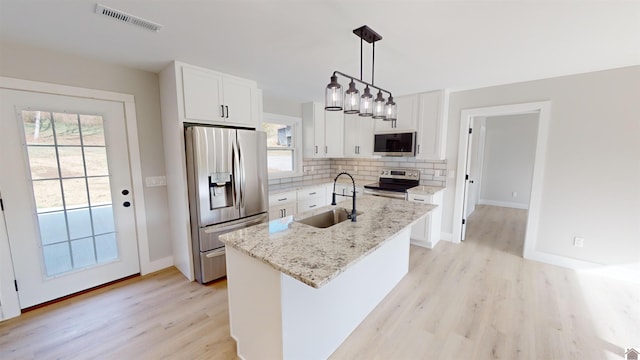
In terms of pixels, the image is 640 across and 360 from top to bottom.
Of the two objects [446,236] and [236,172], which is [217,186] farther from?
[446,236]

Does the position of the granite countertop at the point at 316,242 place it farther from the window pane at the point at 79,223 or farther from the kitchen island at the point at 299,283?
the window pane at the point at 79,223

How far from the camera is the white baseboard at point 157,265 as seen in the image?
288 cm

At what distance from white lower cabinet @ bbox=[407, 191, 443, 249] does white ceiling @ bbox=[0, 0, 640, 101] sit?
1652mm

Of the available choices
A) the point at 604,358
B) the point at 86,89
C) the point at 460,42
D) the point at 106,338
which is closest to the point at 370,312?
the point at 604,358

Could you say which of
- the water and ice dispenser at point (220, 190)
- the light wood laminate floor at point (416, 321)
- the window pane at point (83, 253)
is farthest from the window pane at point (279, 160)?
the window pane at point (83, 253)

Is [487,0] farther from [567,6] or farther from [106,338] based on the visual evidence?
[106,338]

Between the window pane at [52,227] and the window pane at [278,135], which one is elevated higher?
the window pane at [278,135]

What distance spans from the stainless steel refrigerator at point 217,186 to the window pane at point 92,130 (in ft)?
2.87

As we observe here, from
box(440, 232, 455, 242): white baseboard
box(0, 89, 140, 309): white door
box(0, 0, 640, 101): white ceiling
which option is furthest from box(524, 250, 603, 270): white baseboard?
box(0, 89, 140, 309): white door

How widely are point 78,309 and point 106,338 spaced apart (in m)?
0.66

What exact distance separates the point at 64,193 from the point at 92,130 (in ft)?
2.19

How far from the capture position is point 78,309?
89.4 inches

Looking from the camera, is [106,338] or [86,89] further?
[86,89]

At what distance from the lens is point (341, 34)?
6.24 feet
